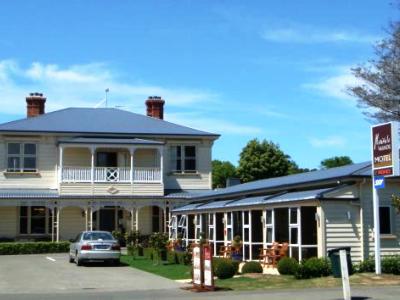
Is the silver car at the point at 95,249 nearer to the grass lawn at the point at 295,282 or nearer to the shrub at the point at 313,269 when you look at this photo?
the grass lawn at the point at 295,282

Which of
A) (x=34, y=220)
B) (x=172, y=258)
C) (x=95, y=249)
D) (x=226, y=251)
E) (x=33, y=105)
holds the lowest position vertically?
(x=172, y=258)

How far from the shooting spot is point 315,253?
23891mm

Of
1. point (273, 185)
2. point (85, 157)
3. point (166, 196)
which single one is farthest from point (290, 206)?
point (85, 157)

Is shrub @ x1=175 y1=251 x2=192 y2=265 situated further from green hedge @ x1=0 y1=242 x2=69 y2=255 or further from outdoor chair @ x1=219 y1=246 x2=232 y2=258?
green hedge @ x1=0 y1=242 x2=69 y2=255

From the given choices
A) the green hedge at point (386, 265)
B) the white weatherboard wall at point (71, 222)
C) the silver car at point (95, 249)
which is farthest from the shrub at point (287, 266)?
the white weatherboard wall at point (71, 222)

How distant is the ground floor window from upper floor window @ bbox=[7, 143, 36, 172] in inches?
94.9

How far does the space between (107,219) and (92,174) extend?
3.79 m

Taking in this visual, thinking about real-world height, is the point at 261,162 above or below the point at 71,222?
above

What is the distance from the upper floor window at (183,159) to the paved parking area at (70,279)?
15.9 m

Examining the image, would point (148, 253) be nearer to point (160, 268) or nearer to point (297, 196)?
point (160, 268)

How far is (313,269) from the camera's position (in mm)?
20531

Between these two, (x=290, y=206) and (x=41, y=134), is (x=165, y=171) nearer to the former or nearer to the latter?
(x=41, y=134)

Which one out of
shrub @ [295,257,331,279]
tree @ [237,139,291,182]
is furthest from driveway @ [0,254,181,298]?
tree @ [237,139,291,182]

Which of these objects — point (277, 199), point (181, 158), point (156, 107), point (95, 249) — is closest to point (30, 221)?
point (181, 158)
